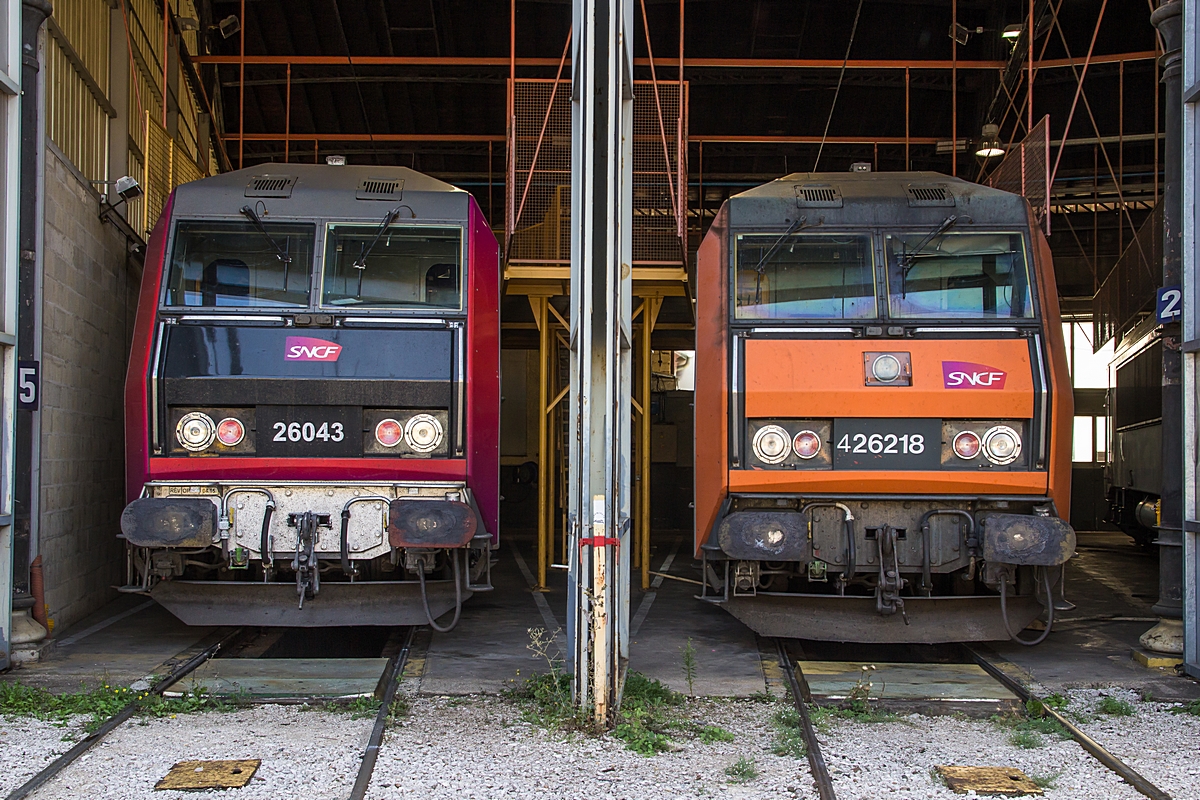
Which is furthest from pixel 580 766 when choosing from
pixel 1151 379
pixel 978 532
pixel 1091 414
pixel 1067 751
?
pixel 1091 414

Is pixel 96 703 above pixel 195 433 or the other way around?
the other way around

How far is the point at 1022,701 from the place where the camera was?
5816 millimetres

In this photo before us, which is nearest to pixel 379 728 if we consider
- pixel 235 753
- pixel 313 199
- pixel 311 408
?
pixel 235 753

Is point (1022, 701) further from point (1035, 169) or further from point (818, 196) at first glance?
point (1035, 169)

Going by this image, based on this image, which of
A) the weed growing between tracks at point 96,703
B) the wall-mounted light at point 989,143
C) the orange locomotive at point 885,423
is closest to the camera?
the weed growing between tracks at point 96,703

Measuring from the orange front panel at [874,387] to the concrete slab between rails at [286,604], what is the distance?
224 cm

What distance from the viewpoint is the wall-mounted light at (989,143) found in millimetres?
12258

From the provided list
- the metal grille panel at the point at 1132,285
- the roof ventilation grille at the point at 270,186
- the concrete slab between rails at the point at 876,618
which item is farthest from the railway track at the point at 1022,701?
the metal grille panel at the point at 1132,285

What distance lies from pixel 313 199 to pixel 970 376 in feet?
14.1

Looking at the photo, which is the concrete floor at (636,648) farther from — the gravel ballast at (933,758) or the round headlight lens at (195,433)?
the round headlight lens at (195,433)

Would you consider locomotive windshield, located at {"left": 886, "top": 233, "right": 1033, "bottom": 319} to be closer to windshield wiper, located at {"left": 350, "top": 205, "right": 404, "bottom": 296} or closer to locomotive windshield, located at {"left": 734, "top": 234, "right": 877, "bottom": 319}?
locomotive windshield, located at {"left": 734, "top": 234, "right": 877, "bottom": 319}

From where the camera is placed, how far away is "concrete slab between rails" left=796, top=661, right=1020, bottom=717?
5715 millimetres

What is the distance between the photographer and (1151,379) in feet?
35.9

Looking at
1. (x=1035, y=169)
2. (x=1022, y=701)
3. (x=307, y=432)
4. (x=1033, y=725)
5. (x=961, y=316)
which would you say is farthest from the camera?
(x=1035, y=169)
